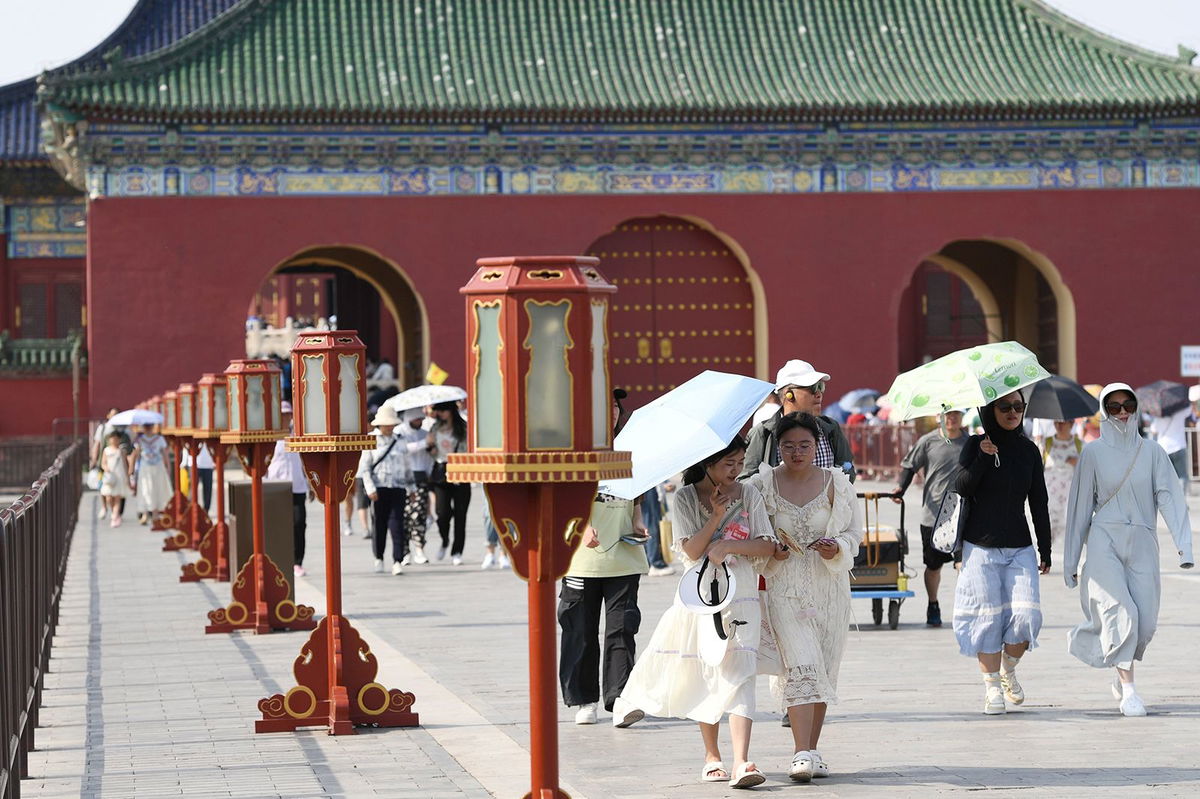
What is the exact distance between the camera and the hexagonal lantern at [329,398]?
9.05m

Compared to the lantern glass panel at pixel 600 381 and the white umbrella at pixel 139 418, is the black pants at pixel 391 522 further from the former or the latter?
the lantern glass panel at pixel 600 381

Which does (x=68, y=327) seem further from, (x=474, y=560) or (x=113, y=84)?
(x=474, y=560)

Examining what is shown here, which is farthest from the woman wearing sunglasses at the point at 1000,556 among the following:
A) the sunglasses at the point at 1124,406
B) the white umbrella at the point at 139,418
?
the white umbrella at the point at 139,418

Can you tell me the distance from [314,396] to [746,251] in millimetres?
23383

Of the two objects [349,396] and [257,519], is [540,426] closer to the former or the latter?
[349,396]

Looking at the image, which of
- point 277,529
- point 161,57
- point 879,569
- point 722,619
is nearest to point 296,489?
point 277,529

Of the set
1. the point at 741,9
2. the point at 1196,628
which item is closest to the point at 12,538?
the point at 1196,628

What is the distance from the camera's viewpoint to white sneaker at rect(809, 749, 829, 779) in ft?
22.9

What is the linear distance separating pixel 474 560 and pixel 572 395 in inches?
483

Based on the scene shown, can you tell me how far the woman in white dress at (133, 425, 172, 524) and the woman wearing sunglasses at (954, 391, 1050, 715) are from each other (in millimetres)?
15481

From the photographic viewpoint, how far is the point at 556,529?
209 inches

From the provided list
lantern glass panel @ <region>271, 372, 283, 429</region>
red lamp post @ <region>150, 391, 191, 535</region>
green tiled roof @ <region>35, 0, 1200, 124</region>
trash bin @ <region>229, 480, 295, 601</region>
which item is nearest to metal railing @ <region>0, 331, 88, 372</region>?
green tiled roof @ <region>35, 0, 1200, 124</region>

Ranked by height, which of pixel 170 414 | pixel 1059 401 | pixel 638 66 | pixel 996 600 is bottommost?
pixel 996 600

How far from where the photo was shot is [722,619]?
23.3 ft
